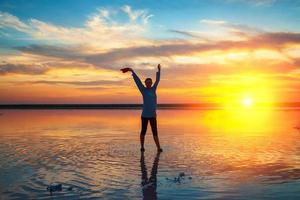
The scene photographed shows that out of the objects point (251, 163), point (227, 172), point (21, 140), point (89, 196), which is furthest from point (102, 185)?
point (21, 140)

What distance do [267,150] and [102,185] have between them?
247 inches

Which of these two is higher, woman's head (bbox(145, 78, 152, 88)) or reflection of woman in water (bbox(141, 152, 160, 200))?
woman's head (bbox(145, 78, 152, 88))

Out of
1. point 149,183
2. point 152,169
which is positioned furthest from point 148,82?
point 149,183

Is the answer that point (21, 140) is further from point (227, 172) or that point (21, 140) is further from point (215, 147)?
point (227, 172)

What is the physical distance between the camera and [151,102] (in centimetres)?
1327

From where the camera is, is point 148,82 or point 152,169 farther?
point 148,82

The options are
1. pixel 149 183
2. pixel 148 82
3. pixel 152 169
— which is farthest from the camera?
pixel 148 82

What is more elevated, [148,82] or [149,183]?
[148,82]

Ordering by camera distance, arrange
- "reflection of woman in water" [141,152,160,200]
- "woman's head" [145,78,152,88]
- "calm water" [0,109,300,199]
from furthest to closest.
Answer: "woman's head" [145,78,152,88]
"calm water" [0,109,300,199]
"reflection of woman in water" [141,152,160,200]

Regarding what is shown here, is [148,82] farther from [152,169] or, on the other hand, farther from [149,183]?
[149,183]

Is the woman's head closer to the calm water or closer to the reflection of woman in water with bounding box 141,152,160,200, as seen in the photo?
the calm water

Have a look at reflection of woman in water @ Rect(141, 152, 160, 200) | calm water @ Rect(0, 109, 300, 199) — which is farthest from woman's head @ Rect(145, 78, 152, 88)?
reflection of woman in water @ Rect(141, 152, 160, 200)

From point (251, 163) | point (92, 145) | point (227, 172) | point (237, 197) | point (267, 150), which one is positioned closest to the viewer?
point (237, 197)

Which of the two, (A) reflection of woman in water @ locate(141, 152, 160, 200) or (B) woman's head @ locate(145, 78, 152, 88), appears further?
(B) woman's head @ locate(145, 78, 152, 88)
